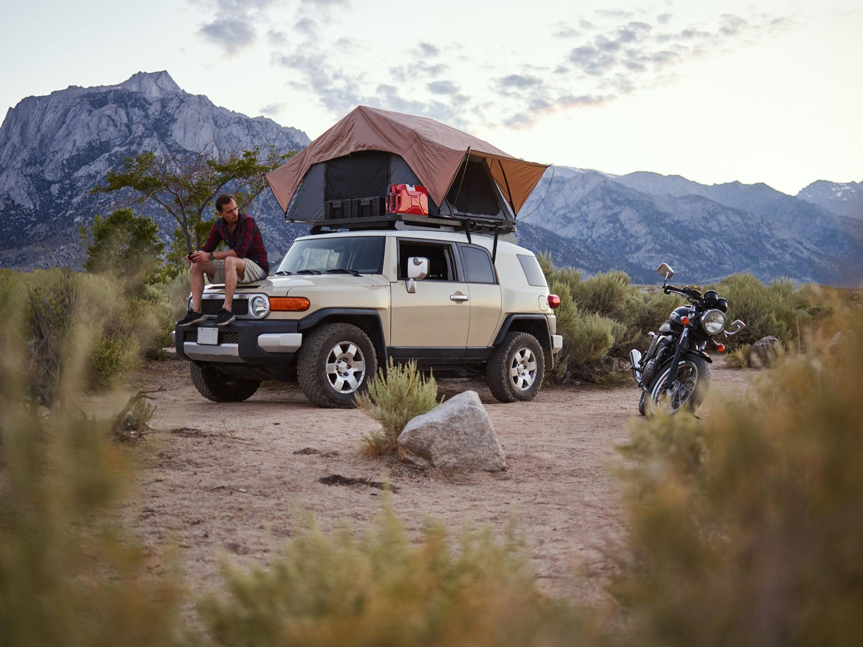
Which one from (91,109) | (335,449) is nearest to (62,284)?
(335,449)

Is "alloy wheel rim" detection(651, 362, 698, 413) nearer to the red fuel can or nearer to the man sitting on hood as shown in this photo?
the red fuel can

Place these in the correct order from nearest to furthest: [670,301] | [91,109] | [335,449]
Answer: [335,449]
[670,301]
[91,109]

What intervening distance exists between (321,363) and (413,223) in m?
2.46

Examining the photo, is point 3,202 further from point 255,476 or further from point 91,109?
point 255,476

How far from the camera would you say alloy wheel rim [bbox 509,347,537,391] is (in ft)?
32.6

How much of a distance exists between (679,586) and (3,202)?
349 feet

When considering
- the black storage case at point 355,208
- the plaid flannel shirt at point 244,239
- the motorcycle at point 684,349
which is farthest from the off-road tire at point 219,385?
the motorcycle at point 684,349

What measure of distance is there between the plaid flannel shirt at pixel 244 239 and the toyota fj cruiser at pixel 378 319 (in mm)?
271

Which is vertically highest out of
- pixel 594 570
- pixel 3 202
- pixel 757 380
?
pixel 3 202

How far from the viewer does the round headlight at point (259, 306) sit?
816cm

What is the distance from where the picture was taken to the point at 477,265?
966cm

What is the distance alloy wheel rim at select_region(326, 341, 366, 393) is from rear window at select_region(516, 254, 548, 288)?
2801 mm

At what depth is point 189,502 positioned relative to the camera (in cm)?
416

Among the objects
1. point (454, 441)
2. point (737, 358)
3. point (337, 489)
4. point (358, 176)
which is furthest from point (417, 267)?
point (737, 358)
